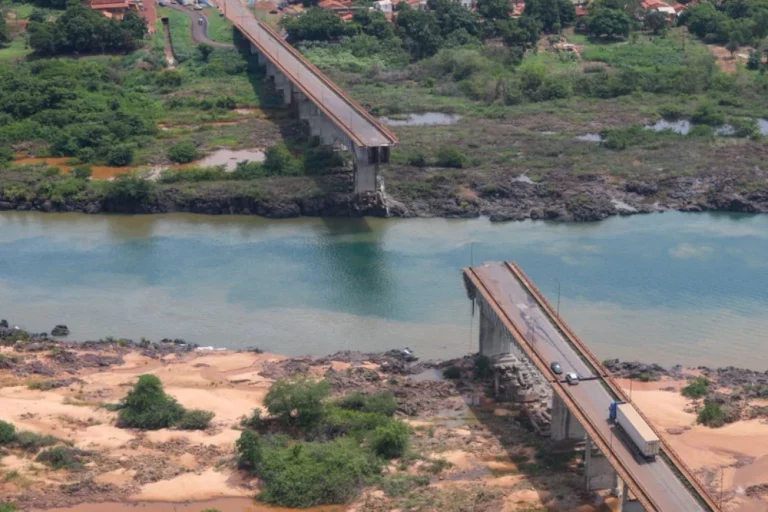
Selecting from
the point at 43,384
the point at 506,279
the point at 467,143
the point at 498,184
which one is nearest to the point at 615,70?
the point at 467,143

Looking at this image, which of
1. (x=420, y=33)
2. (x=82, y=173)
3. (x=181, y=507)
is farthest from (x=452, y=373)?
(x=420, y=33)

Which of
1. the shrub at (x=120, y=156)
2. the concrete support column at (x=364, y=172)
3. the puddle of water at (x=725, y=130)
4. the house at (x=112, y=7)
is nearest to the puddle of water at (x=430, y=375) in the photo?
the concrete support column at (x=364, y=172)

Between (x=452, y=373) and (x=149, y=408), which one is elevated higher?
(x=149, y=408)

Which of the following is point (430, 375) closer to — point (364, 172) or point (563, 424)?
point (563, 424)

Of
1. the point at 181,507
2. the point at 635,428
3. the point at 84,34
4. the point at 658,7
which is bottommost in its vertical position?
the point at 181,507

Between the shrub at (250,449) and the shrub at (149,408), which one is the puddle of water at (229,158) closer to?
the shrub at (149,408)

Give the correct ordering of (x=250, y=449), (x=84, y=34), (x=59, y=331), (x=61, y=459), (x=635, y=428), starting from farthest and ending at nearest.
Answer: (x=84, y=34), (x=59, y=331), (x=61, y=459), (x=250, y=449), (x=635, y=428)

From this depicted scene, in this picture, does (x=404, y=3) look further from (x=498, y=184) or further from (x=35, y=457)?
(x=35, y=457)
